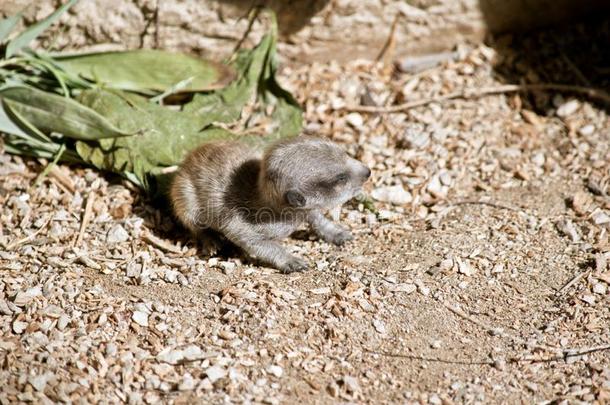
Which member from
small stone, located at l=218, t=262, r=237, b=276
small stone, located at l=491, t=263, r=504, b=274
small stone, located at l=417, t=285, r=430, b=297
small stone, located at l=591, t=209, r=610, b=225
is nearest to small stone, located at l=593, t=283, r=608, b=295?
small stone, located at l=491, t=263, r=504, b=274

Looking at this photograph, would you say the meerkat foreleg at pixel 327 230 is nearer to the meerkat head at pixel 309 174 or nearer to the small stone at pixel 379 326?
the meerkat head at pixel 309 174

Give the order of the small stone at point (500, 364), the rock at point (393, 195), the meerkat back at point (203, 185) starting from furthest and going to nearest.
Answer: the rock at point (393, 195)
the meerkat back at point (203, 185)
the small stone at point (500, 364)

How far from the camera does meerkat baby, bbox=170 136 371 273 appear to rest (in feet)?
17.3

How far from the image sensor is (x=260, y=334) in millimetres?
4574

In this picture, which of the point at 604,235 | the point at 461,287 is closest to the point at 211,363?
the point at 461,287

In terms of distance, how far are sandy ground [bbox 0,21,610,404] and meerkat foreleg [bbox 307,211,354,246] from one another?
5.0 inches

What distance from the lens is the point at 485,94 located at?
22.6 feet

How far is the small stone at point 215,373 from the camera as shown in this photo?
425 centimetres

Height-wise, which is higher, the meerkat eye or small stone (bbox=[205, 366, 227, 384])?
the meerkat eye

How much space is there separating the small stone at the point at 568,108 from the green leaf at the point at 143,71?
113 inches

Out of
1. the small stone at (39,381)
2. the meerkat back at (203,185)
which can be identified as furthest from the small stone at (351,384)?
the meerkat back at (203,185)

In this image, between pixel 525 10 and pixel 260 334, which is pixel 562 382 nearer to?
pixel 260 334

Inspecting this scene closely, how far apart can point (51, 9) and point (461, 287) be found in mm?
3757

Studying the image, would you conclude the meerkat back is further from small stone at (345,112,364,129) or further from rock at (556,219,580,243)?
rock at (556,219,580,243)
